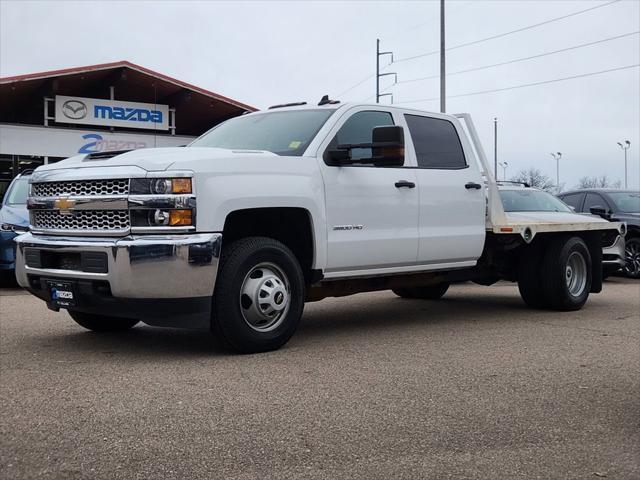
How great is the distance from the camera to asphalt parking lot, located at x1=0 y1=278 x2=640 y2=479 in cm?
332

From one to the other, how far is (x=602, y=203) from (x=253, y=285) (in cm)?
1032

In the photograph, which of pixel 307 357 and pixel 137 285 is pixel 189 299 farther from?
pixel 307 357

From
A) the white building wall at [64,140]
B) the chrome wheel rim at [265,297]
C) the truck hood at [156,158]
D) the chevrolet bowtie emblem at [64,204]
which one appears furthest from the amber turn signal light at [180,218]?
the white building wall at [64,140]

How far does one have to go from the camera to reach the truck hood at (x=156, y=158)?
515 cm

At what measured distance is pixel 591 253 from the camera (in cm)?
902

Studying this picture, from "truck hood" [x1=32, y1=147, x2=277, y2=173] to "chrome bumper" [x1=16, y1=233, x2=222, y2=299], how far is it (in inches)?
20.3

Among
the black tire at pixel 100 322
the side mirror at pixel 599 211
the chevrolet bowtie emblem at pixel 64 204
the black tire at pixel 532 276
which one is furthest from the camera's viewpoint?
the side mirror at pixel 599 211

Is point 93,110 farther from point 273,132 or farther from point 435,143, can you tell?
point 273,132

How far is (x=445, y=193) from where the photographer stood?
23.2 feet

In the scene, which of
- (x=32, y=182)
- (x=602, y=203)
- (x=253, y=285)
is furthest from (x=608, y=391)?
(x=602, y=203)

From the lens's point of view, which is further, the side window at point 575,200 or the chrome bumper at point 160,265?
the side window at point 575,200

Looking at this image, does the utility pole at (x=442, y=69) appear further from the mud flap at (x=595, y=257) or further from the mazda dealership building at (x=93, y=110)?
the mud flap at (x=595, y=257)

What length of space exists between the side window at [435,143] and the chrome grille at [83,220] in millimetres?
2992

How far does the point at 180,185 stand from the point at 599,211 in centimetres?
1021
